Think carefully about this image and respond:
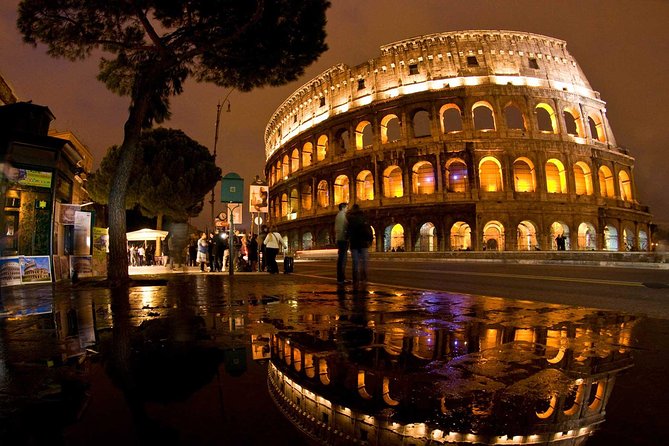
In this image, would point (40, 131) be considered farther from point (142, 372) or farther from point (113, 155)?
point (113, 155)

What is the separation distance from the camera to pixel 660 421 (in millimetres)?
1389

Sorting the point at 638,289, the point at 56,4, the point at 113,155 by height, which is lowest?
the point at 638,289

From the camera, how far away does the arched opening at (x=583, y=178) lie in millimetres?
34812

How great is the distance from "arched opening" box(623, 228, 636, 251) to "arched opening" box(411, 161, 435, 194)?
1929 centimetres

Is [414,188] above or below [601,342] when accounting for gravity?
above

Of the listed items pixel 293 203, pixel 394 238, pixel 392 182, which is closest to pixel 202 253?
pixel 394 238

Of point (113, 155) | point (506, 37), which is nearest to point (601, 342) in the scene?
point (113, 155)

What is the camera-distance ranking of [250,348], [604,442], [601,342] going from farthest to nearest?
[601,342] < [250,348] < [604,442]

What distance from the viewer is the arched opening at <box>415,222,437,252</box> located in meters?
34.3

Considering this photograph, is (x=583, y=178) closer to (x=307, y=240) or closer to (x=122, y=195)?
(x=307, y=240)

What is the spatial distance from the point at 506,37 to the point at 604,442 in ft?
137

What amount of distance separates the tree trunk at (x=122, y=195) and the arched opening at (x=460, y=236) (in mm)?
28813

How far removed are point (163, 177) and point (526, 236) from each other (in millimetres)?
31566

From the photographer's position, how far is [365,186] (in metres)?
38.2
